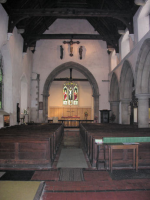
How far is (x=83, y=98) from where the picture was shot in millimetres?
22250

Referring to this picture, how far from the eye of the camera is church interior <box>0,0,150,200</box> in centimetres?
391

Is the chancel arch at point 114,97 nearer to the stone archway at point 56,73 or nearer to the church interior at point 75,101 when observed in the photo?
the church interior at point 75,101

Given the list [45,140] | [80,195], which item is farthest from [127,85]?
[80,195]

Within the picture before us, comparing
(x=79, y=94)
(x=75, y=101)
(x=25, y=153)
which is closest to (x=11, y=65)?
(x=25, y=153)

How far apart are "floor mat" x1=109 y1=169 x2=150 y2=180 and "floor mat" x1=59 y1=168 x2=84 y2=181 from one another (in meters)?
0.67

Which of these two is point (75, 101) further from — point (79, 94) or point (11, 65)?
point (11, 65)

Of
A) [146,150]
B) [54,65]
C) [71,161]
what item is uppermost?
[54,65]

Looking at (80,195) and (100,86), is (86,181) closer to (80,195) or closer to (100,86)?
(80,195)

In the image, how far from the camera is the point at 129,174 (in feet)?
14.0

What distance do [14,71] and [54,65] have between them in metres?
5.14

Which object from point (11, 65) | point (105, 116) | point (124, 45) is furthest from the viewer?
point (105, 116)

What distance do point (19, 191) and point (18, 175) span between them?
124 centimetres

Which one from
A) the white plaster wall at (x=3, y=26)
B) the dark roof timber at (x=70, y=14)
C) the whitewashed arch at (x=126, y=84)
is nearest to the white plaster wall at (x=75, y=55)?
the dark roof timber at (x=70, y=14)

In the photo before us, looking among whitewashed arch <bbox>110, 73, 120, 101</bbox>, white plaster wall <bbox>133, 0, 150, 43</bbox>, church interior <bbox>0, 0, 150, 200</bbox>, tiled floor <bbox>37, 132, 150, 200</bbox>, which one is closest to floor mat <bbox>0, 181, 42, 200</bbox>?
church interior <bbox>0, 0, 150, 200</bbox>
